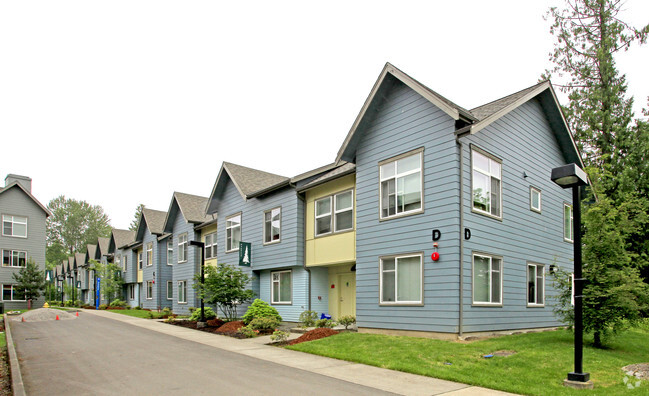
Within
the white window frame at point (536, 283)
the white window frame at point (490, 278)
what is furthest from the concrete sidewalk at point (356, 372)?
the white window frame at point (536, 283)

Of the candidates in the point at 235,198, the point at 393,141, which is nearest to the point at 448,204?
the point at 393,141

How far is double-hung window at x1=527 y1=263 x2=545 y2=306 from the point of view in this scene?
1612cm

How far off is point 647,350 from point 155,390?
12.4 meters

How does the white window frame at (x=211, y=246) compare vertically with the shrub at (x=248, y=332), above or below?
above

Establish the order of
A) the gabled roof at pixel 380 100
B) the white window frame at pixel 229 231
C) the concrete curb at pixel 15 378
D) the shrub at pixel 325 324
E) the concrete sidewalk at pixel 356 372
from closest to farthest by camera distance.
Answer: the concrete curb at pixel 15 378, the concrete sidewalk at pixel 356 372, the gabled roof at pixel 380 100, the shrub at pixel 325 324, the white window frame at pixel 229 231

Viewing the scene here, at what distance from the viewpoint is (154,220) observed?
38875mm

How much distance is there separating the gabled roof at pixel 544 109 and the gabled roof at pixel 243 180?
1158 centimetres

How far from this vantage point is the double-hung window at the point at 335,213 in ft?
60.1

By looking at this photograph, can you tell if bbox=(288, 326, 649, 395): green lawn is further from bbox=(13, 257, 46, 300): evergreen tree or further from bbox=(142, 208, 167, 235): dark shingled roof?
bbox=(13, 257, 46, 300): evergreen tree

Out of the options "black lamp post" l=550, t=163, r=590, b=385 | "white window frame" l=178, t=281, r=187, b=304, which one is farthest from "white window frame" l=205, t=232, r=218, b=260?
"black lamp post" l=550, t=163, r=590, b=385

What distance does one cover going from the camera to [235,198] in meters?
25.5

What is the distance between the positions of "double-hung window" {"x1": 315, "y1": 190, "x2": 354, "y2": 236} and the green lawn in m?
5.20

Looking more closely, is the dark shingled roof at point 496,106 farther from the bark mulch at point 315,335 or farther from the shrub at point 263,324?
the shrub at point 263,324

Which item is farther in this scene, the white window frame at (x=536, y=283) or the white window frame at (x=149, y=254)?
the white window frame at (x=149, y=254)
